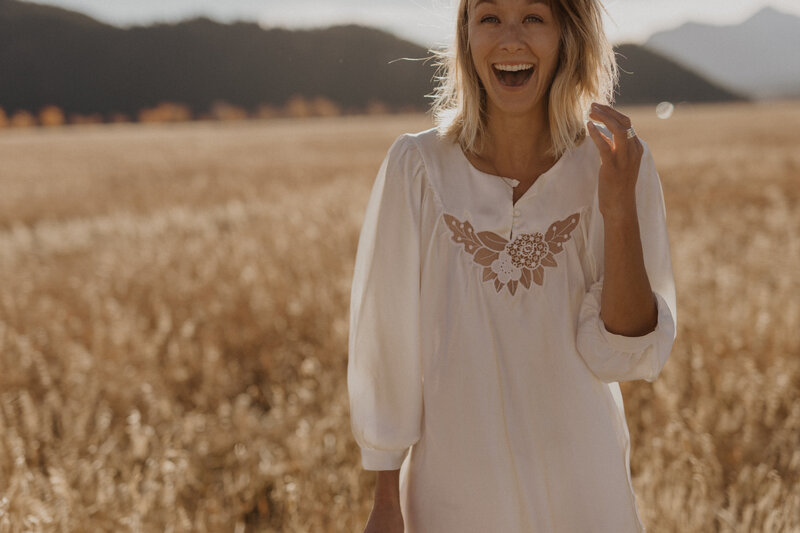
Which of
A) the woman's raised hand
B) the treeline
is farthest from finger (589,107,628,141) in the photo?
the treeline

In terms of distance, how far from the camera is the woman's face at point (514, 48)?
146 centimetres

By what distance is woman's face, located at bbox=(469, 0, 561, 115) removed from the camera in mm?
1455

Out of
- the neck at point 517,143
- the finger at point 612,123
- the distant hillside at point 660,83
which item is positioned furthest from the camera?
the distant hillside at point 660,83

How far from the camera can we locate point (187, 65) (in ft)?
306

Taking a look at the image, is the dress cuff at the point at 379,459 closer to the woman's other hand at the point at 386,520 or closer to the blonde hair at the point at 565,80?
the woman's other hand at the point at 386,520

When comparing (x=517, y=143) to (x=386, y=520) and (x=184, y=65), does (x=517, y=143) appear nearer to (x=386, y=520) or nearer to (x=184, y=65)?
(x=386, y=520)

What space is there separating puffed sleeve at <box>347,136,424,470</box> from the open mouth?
0.25 metres

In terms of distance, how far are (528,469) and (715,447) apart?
165 centimetres

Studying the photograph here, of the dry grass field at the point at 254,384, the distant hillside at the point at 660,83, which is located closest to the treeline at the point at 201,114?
the distant hillside at the point at 660,83

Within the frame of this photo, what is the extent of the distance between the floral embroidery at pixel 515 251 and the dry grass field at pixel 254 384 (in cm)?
106

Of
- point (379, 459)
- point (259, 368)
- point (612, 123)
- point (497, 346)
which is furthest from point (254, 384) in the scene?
point (612, 123)

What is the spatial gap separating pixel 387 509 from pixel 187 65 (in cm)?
10031

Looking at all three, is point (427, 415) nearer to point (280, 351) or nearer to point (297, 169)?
point (280, 351)

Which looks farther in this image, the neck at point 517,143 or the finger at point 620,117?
the neck at point 517,143
